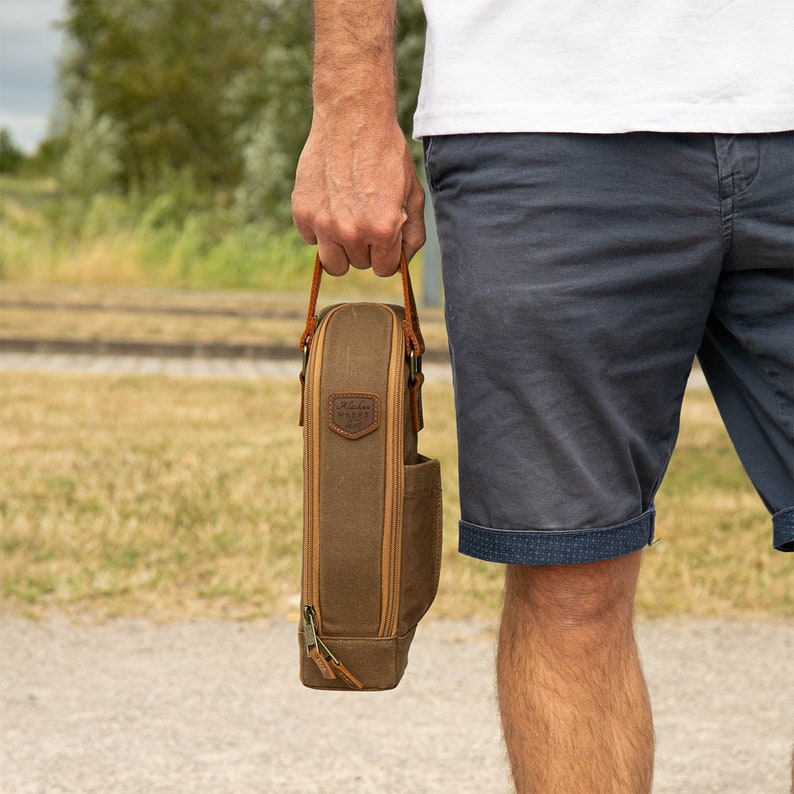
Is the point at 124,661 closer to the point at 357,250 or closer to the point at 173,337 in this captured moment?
the point at 357,250

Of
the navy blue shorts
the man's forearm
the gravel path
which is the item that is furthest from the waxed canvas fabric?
the gravel path

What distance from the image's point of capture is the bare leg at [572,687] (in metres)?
1.65

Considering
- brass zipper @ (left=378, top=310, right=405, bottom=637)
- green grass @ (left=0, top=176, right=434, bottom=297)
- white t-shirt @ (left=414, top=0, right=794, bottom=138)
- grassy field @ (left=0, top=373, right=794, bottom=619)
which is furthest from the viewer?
green grass @ (left=0, top=176, right=434, bottom=297)

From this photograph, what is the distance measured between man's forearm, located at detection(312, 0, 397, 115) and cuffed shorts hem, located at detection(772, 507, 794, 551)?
74cm

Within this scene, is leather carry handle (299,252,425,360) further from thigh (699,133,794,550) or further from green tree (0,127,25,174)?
green tree (0,127,25,174)

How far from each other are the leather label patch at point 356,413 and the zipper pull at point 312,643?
26cm

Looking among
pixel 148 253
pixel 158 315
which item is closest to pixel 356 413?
pixel 158 315

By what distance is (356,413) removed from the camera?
1.71 m

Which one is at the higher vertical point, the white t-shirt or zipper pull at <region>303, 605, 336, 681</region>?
the white t-shirt

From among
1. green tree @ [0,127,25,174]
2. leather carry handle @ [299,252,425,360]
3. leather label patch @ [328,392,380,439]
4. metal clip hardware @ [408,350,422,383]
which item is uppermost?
leather carry handle @ [299,252,425,360]

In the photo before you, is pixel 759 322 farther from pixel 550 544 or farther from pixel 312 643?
pixel 312 643

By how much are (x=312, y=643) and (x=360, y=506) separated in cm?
21

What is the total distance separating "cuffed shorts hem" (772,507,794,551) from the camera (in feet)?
5.51

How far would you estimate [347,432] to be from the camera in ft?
5.62
